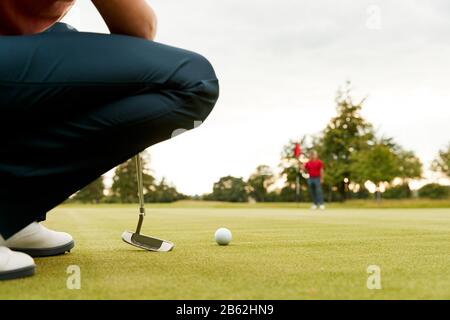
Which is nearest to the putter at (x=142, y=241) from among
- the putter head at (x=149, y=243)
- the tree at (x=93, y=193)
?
the putter head at (x=149, y=243)

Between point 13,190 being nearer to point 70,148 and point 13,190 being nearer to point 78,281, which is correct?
point 70,148

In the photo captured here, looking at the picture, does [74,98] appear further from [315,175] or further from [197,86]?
[315,175]

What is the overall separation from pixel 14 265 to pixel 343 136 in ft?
145

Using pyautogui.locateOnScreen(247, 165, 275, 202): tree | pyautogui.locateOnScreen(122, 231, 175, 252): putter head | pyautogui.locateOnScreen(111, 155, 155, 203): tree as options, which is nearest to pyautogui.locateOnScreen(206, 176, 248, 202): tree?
pyautogui.locateOnScreen(247, 165, 275, 202): tree

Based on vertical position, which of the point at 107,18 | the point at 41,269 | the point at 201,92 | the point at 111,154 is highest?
the point at 107,18

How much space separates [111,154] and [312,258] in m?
1.17

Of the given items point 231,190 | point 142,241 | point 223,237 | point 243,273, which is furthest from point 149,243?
point 231,190

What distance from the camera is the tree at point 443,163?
5231 cm

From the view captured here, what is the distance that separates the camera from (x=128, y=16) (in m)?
2.32

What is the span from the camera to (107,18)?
7.61ft

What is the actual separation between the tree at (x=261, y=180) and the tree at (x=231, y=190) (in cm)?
290

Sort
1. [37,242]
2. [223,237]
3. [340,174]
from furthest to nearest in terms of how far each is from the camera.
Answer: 1. [340,174]
2. [223,237]
3. [37,242]

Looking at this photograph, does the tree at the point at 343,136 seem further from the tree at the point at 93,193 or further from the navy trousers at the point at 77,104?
the navy trousers at the point at 77,104
